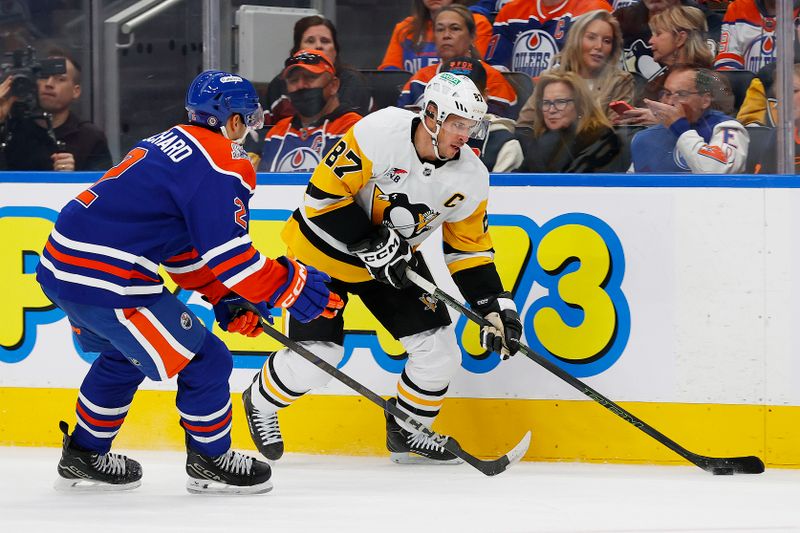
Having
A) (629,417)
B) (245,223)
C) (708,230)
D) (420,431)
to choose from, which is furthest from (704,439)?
(245,223)

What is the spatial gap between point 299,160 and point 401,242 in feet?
2.26

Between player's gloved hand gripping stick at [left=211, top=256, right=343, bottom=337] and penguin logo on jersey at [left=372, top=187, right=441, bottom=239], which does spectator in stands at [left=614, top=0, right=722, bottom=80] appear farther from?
player's gloved hand gripping stick at [left=211, top=256, right=343, bottom=337]

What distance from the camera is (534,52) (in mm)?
4004

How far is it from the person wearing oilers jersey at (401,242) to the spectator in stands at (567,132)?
339 mm

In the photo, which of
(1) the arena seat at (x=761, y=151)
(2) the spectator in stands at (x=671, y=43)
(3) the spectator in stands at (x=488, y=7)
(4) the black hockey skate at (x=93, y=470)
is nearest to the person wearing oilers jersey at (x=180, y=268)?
(4) the black hockey skate at (x=93, y=470)

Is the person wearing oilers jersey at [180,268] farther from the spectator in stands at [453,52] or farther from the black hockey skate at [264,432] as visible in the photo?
the spectator in stands at [453,52]

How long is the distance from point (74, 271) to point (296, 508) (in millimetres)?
835

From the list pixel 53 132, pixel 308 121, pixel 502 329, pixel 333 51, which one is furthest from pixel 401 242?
pixel 53 132

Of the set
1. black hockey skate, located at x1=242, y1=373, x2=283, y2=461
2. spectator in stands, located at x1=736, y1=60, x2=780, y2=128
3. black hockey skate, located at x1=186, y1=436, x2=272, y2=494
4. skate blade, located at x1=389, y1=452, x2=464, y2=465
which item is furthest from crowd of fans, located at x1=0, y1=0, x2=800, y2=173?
black hockey skate, located at x1=186, y1=436, x2=272, y2=494

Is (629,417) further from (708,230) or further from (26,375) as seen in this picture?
(26,375)

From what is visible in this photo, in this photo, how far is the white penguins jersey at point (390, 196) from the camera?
359 cm

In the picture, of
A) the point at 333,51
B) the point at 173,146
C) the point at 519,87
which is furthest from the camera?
the point at 333,51

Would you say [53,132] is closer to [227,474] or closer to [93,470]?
[93,470]

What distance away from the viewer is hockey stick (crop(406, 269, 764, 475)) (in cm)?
357
